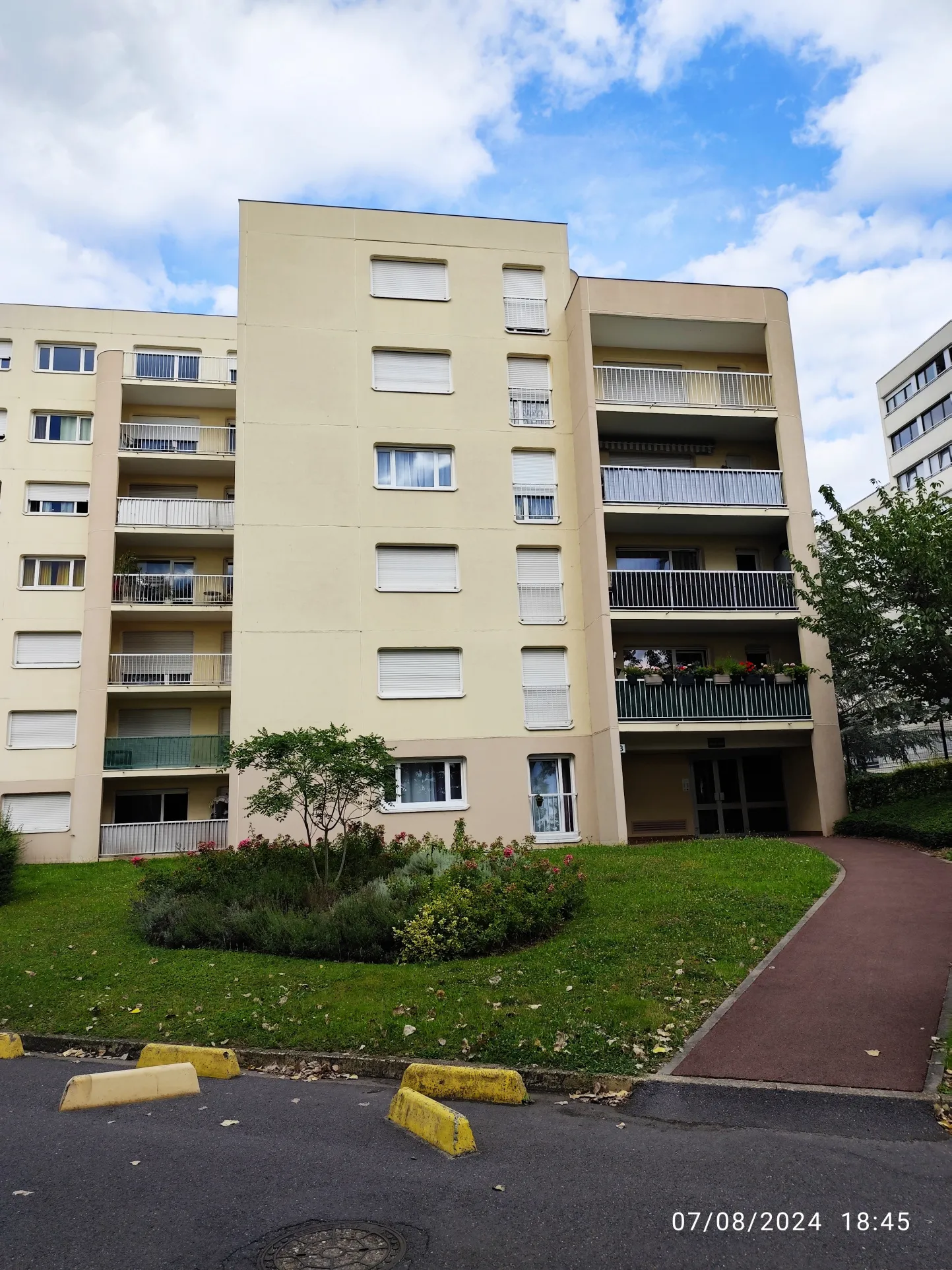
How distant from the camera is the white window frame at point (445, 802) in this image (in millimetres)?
22516

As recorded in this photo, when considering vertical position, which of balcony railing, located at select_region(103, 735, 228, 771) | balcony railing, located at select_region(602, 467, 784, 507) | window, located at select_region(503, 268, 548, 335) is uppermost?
window, located at select_region(503, 268, 548, 335)

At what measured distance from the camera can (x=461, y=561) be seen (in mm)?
24234

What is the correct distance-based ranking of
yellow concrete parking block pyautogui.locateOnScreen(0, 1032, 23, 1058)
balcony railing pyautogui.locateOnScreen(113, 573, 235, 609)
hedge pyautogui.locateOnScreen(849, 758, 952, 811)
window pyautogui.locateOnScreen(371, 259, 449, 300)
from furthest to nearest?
balcony railing pyautogui.locateOnScreen(113, 573, 235, 609)
window pyautogui.locateOnScreen(371, 259, 449, 300)
hedge pyautogui.locateOnScreen(849, 758, 952, 811)
yellow concrete parking block pyautogui.locateOnScreen(0, 1032, 23, 1058)

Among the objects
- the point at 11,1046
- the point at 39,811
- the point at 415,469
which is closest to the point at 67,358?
the point at 415,469

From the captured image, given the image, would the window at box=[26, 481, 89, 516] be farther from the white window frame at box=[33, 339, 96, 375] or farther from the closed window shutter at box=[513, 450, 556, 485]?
the closed window shutter at box=[513, 450, 556, 485]

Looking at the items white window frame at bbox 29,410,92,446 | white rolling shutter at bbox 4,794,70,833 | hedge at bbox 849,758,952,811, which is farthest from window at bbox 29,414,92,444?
hedge at bbox 849,758,952,811

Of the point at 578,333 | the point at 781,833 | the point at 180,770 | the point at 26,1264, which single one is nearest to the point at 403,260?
the point at 578,333

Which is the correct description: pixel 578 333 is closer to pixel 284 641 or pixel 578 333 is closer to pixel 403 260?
pixel 403 260

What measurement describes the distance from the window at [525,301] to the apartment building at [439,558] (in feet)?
0.31

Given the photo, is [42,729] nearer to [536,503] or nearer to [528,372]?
[536,503]

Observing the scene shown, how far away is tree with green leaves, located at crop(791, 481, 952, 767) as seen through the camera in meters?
18.9

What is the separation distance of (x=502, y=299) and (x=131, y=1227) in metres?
24.8

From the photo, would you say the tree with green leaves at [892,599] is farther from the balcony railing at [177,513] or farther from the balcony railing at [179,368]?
the balcony railing at [179,368]

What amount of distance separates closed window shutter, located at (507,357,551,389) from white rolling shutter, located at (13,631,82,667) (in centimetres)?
1431
